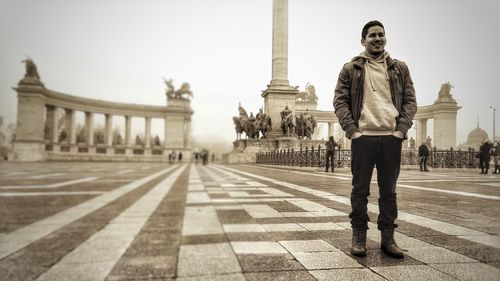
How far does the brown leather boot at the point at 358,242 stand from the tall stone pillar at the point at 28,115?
191 centimetres

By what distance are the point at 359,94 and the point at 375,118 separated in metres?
0.15

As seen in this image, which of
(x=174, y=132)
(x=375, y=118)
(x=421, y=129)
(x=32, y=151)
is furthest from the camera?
(x=174, y=132)

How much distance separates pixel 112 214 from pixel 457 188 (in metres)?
4.33

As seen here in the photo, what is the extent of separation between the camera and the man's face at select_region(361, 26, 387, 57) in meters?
1.35

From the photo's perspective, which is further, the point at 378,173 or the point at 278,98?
the point at 278,98

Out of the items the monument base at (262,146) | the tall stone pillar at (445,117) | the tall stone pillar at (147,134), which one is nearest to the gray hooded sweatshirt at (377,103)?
the tall stone pillar at (445,117)

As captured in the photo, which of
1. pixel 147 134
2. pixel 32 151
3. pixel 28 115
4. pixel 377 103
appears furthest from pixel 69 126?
pixel 147 134

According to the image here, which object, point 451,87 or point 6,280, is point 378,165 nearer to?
point 451,87

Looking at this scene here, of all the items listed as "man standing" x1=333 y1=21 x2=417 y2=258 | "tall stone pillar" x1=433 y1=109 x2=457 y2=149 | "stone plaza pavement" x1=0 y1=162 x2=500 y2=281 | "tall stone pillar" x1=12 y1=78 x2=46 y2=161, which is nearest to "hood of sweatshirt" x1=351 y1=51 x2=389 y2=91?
"man standing" x1=333 y1=21 x2=417 y2=258

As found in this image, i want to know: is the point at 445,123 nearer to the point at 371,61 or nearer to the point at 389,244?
the point at 371,61

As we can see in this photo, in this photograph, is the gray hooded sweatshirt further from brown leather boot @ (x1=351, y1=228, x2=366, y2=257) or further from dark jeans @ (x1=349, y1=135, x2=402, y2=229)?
brown leather boot @ (x1=351, y1=228, x2=366, y2=257)

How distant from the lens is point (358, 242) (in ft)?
5.13

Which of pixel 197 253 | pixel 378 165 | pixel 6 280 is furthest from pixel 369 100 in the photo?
pixel 6 280

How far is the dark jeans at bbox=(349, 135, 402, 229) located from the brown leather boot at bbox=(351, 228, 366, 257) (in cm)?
5
